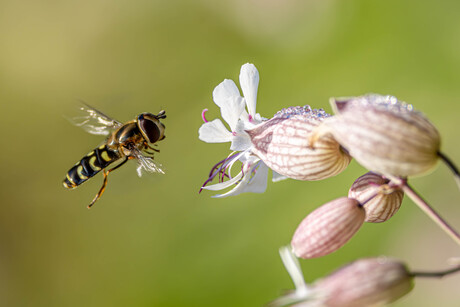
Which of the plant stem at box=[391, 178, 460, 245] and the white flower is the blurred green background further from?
the plant stem at box=[391, 178, 460, 245]

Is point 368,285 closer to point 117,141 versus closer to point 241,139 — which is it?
point 241,139

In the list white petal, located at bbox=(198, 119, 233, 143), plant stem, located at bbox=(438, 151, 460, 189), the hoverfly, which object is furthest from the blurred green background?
plant stem, located at bbox=(438, 151, 460, 189)

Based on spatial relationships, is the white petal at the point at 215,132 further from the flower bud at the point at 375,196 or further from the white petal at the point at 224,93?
the flower bud at the point at 375,196

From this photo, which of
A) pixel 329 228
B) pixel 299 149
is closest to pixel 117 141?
pixel 299 149

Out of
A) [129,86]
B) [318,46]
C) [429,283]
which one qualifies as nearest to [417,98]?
[318,46]

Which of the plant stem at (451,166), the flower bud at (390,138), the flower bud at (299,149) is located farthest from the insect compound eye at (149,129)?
the plant stem at (451,166)

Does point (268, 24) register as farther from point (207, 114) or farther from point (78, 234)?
point (78, 234)
